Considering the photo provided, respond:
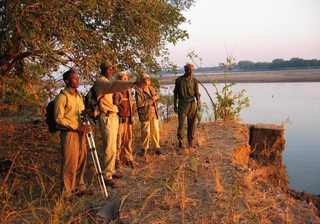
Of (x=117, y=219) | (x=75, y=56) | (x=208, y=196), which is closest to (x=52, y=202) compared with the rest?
(x=117, y=219)

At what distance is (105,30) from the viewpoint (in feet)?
25.3

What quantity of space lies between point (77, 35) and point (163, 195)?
3379mm

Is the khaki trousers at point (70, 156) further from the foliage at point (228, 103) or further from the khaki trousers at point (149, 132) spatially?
the foliage at point (228, 103)

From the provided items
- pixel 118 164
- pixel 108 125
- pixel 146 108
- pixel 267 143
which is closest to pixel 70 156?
pixel 108 125

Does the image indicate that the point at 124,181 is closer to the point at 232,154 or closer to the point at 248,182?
the point at 248,182

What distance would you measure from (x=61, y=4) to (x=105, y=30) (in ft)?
6.63

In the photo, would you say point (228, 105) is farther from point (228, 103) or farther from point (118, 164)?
point (118, 164)

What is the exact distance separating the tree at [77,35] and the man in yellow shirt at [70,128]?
3.14ft

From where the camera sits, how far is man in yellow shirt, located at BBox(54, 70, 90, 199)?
5126 mm

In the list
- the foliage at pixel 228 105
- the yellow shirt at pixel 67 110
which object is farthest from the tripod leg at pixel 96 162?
the foliage at pixel 228 105

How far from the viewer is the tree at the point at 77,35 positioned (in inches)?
224

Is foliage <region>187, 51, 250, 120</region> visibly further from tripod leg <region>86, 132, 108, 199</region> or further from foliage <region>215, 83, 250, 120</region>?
tripod leg <region>86, 132, 108, 199</region>

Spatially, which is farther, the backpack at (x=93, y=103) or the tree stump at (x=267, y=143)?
the tree stump at (x=267, y=143)

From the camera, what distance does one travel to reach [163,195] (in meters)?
5.26
